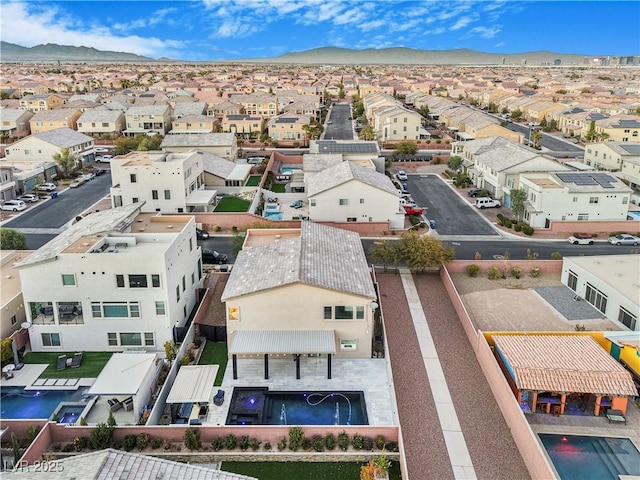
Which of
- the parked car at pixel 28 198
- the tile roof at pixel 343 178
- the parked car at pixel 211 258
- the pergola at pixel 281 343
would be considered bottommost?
the parked car at pixel 211 258

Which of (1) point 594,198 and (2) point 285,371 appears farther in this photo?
(1) point 594,198

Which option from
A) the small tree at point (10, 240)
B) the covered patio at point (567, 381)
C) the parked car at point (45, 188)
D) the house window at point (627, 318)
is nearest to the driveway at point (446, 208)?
the house window at point (627, 318)

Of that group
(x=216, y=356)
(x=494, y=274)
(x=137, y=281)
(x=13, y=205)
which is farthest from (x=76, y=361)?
(x=13, y=205)

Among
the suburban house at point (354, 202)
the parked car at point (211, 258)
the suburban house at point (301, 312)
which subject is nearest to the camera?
the suburban house at point (301, 312)

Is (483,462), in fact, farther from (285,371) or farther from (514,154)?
(514,154)

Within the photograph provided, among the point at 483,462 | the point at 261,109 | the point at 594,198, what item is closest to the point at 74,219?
the point at 483,462

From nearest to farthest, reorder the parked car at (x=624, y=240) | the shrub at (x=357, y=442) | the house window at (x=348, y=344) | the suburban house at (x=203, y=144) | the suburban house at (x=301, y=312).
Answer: the shrub at (x=357, y=442) → the suburban house at (x=301, y=312) → the house window at (x=348, y=344) → the parked car at (x=624, y=240) → the suburban house at (x=203, y=144)

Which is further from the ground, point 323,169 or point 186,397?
point 323,169

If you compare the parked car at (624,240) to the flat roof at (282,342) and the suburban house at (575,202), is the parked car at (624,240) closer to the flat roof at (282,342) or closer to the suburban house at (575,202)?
the suburban house at (575,202)
